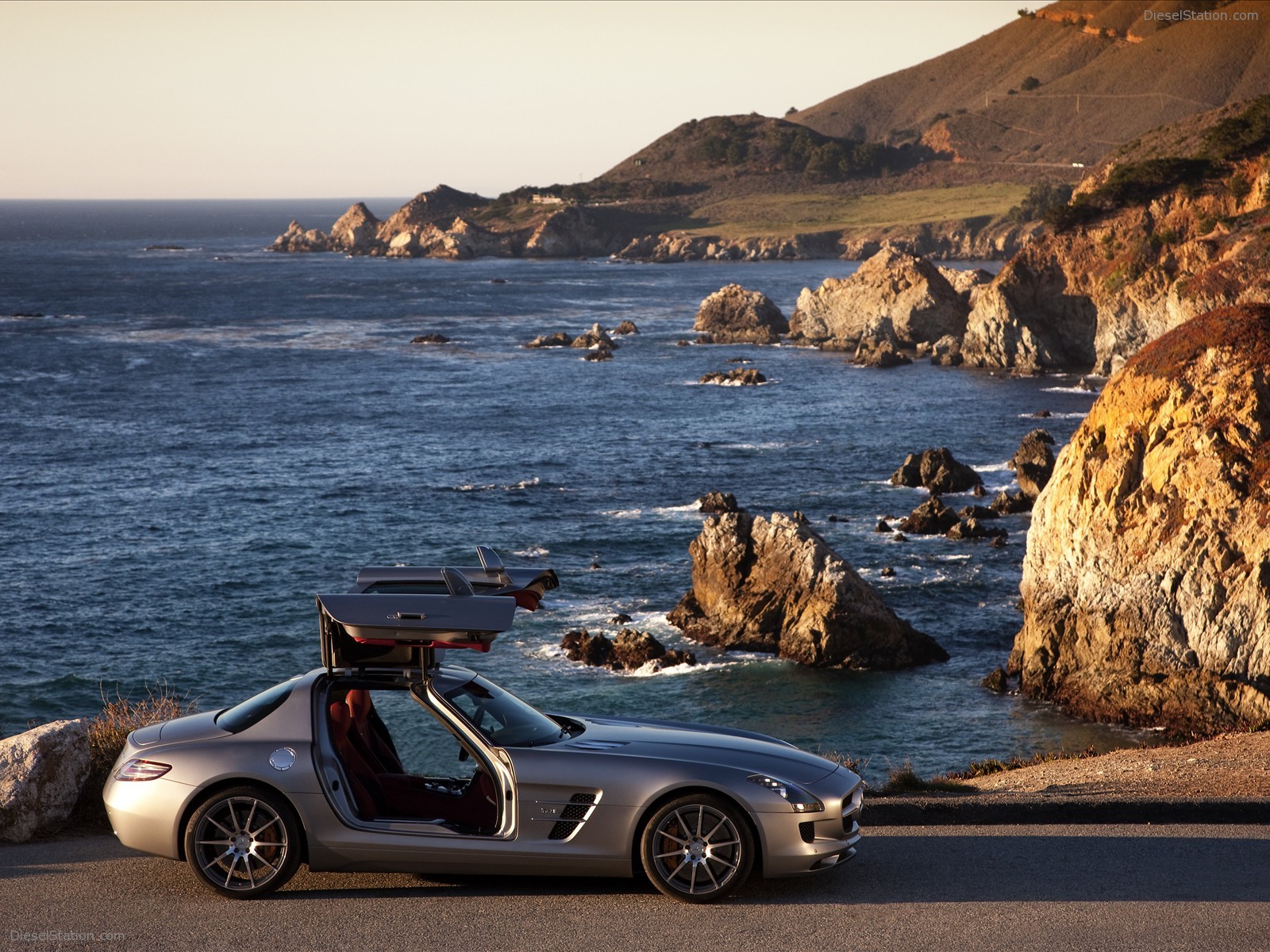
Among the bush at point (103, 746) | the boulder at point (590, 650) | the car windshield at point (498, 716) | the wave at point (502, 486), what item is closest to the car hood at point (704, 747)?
the car windshield at point (498, 716)

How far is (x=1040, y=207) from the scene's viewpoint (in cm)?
19162

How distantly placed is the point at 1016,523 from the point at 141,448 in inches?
1600

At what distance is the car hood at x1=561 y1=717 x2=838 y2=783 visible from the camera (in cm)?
903

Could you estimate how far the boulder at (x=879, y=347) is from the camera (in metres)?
89.8

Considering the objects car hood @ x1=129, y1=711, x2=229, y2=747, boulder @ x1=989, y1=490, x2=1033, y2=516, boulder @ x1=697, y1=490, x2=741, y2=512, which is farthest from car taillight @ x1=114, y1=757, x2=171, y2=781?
boulder @ x1=989, y1=490, x2=1033, y2=516

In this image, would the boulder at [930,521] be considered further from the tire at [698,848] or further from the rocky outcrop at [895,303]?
the rocky outcrop at [895,303]

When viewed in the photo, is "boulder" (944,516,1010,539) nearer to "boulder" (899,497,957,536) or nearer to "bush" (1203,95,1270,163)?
"boulder" (899,497,957,536)

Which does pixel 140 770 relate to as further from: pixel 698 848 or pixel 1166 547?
pixel 1166 547

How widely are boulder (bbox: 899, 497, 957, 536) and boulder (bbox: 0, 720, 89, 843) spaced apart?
121 ft

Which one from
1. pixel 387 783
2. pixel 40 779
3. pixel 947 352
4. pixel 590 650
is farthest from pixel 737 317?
pixel 387 783

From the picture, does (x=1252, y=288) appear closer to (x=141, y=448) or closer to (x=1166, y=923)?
(x=141, y=448)

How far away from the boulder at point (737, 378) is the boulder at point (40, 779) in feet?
236

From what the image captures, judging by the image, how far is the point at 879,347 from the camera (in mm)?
91000

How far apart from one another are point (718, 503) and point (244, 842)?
3930 centimetres
